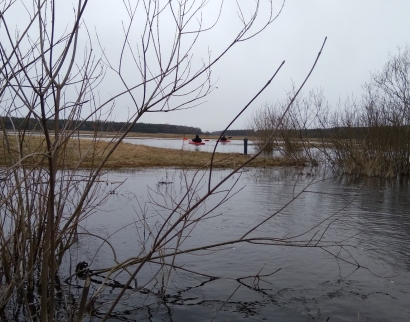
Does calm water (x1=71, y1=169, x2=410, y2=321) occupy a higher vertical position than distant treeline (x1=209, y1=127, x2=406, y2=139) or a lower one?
lower

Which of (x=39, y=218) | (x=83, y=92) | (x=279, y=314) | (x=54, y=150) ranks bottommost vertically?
(x=279, y=314)

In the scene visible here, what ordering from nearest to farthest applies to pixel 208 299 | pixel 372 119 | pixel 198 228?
pixel 208 299, pixel 198 228, pixel 372 119

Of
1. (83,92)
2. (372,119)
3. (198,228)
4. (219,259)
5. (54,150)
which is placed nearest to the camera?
(54,150)

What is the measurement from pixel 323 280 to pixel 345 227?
343cm

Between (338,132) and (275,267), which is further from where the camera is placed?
(338,132)

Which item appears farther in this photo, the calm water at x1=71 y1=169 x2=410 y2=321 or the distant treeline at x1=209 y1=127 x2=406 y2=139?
the distant treeline at x1=209 y1=127 x2=406 y2=139

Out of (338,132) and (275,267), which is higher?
(338,132)

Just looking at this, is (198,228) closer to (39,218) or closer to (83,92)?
(39,218)

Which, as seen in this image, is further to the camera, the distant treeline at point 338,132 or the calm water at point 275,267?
the distant treeline at point 338,132

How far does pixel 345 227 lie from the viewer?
911cm

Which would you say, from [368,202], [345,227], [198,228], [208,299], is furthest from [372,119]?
[208,299]

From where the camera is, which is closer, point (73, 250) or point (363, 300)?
point (363, 300)

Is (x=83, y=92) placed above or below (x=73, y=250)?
above

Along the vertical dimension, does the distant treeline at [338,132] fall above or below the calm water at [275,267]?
above
